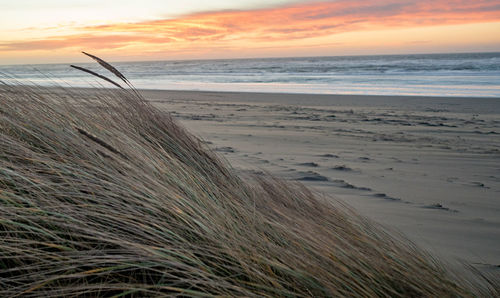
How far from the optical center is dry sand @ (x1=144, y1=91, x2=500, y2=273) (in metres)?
3.50

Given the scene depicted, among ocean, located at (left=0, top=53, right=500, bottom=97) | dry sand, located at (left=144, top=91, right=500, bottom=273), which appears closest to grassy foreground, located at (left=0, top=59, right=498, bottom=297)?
ocean, located at (left=0, top=53, right=500, bottom=97)

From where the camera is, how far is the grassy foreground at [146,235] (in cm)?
133

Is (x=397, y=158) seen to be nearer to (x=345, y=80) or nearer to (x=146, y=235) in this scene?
(x=146, y=235)

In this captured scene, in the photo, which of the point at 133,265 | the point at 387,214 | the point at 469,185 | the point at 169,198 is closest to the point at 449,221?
the point at 387,214

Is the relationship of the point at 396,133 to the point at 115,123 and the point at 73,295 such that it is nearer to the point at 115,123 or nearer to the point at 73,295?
the point at 115,123

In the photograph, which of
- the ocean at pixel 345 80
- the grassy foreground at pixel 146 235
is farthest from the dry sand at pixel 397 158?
the ocean at pixel 345 80

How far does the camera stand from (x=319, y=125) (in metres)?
8.88

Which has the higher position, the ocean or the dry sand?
the ocean

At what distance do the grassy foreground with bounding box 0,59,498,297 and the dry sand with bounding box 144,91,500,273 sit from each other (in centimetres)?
161

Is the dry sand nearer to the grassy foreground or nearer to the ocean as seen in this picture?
the grassy foreground

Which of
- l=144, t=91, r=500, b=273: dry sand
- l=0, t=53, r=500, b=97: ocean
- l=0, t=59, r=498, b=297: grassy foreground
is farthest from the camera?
l=0, t=53, r=500, b=97: ocean

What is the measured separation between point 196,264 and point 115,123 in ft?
3.80

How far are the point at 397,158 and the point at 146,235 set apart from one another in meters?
5.06

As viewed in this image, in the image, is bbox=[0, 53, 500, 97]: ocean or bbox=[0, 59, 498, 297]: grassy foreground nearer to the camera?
bbox=[0, 59, 498, 297]: grassy foreground
